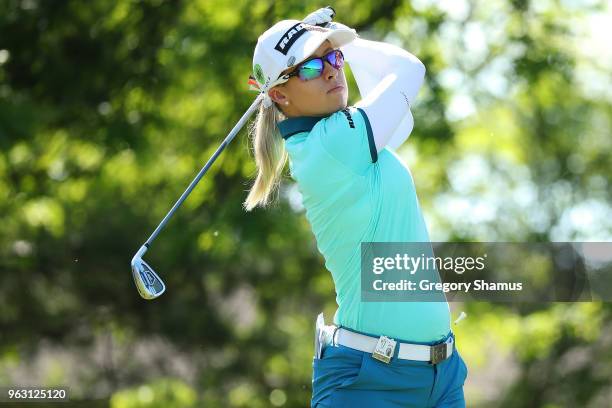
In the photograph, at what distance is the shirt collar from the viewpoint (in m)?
2.31

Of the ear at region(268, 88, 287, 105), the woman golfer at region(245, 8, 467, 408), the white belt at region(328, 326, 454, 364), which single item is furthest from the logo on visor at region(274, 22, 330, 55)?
the white belt at region(328, 326, 454, 364)

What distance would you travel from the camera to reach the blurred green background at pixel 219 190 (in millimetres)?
7770

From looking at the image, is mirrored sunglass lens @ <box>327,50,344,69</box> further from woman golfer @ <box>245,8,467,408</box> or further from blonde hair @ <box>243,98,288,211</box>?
blonde hair @ <box>243,98,288,211</box>

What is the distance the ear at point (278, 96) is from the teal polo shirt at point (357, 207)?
12 centimetres

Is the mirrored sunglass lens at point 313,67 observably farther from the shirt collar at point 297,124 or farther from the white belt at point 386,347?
the white belt at point 386,347

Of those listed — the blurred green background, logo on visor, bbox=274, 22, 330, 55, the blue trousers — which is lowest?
the blurred green background

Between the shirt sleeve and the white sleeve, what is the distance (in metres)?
0.02

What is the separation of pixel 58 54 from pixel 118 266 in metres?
1.74

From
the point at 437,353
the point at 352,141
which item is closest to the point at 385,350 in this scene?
the point at 437,353

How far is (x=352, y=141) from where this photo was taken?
Answer: 7.06 feet

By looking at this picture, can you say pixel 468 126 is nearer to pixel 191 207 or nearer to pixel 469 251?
pixel 469 251

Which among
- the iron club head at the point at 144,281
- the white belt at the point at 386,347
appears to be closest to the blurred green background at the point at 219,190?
the iron club head at the point at 144,281

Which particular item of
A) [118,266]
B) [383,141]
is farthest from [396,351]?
[118,266]

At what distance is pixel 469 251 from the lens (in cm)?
764
